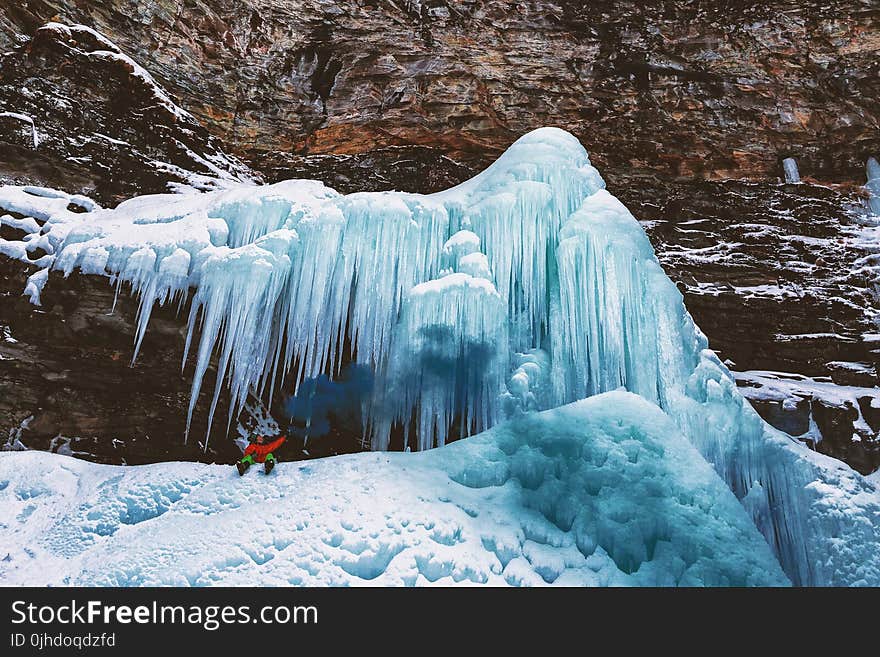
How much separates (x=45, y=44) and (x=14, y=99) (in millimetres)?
880

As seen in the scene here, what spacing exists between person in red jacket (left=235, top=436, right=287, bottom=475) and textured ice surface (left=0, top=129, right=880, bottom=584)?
1.87ft

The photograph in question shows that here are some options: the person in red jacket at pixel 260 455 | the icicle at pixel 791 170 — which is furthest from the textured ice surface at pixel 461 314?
the icicle at pixel 791 170

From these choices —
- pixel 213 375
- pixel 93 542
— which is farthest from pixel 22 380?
pixel 93 542

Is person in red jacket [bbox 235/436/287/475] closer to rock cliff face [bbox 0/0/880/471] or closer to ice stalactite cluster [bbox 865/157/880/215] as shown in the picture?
rock cliff face [bbox 0/0/880/471]

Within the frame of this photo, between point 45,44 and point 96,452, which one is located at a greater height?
point 45,44

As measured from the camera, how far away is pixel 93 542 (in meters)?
4.15

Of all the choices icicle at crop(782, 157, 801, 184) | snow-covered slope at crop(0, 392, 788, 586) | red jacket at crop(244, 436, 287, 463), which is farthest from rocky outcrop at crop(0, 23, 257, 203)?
icicle at crop(782, 157, 801, 184)

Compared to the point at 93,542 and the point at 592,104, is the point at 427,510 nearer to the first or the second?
the point at 93,542

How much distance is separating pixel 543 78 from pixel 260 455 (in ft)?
23.6

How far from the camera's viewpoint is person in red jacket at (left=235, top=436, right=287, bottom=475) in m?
4.65

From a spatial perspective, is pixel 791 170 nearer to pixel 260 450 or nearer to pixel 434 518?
pixel 434 518

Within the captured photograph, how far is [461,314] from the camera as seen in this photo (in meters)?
4.88

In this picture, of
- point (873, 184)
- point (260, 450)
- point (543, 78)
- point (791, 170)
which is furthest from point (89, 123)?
point (873, 184)
